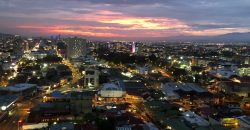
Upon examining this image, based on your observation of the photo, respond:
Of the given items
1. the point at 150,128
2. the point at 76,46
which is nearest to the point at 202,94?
the point at 150,128

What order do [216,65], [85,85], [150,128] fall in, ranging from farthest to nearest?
[216,65] < [85,85] < [150,128]

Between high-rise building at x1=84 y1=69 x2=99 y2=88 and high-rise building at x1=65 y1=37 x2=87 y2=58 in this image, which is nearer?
high-rise building at x1=84 y1=69 x2=99 y2=88

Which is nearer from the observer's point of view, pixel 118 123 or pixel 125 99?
pixel 118 123

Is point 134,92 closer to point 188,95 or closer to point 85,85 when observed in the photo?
point 188,95

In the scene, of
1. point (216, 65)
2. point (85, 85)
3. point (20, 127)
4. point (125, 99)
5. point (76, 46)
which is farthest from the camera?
point (76, 46)

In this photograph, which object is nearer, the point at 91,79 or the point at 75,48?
the point at 91,79

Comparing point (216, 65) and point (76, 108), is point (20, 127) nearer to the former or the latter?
point (76, 108)

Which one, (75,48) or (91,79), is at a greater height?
(75,48)

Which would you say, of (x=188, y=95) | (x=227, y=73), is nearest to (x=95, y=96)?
(x=188, y=95)

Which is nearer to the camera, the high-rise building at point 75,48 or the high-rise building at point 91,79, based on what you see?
the high-rise building at point 91,79
